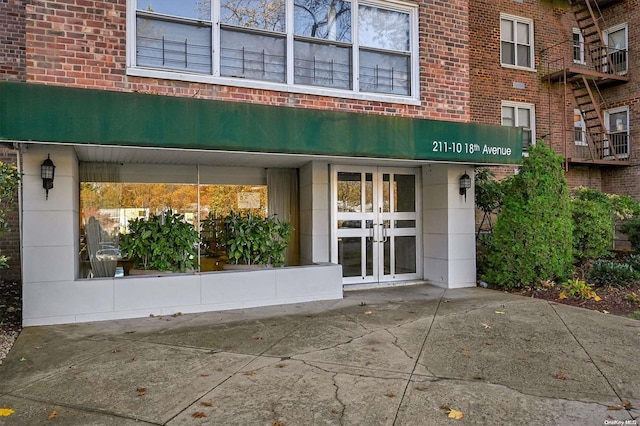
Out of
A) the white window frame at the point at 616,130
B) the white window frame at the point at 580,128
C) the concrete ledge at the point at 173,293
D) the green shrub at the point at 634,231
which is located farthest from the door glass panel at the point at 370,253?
the white window frame at the point at 616,130

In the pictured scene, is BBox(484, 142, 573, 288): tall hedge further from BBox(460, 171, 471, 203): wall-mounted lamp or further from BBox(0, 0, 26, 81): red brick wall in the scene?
BBox(0, 0, 26, 81): red brick wall

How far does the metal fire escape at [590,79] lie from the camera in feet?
50.2

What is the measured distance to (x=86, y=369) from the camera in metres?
4.46

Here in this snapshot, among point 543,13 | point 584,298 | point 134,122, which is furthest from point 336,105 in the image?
point 543,13

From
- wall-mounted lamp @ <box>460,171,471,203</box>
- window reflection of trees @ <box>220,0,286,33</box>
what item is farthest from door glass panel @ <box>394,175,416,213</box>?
window reflection of trees @ <box>220,0,286,33</box>

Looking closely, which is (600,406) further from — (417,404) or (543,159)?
(543,159)

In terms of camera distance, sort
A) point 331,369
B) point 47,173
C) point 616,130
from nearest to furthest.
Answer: point 331,369 → point 47,173 → point 616,130

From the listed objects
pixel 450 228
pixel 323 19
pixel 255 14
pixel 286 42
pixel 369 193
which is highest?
pixel 323 19

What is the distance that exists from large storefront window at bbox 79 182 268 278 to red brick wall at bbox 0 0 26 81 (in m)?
3.62

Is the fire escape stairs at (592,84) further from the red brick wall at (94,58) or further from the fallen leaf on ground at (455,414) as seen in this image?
the fallen leaf on ground at (455,414)

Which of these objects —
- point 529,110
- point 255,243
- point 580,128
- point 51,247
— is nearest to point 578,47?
point 580,128

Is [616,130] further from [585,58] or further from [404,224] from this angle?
[404,224]

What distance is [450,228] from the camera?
8.84 meters

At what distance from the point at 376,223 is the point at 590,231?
14.9ft
